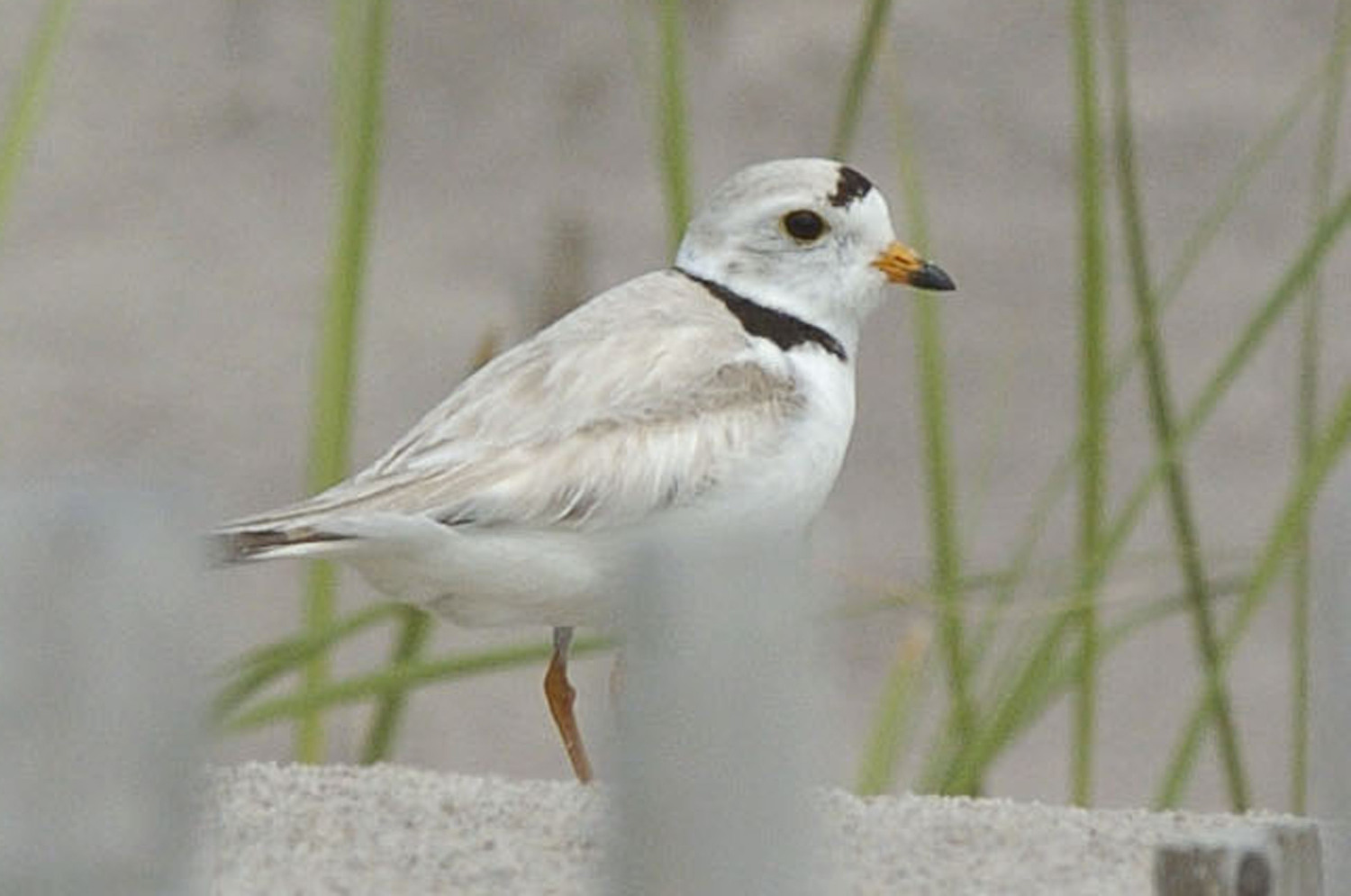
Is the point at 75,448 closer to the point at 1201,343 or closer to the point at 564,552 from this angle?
the point at 1201,343

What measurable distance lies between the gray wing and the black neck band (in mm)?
60

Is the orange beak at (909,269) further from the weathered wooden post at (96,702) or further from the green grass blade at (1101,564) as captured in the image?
the weathered wooden post at (96,702)

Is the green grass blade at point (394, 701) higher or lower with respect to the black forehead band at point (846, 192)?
lower

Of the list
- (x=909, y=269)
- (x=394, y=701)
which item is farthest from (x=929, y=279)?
(x=394, y=701)

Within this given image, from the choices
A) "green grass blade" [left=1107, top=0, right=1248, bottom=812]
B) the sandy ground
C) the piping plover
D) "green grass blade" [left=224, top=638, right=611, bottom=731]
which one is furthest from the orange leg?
the sandy ground

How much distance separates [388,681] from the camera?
2.38 meters

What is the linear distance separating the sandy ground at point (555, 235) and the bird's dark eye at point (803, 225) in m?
1.13

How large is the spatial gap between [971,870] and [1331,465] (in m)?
0.59

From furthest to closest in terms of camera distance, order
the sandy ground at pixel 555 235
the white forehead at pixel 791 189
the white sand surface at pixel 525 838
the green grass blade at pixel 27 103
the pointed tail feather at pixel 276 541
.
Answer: the sandy ground at pixel 555 235 < the white forehead at pixel 791 189 < the green grass blade at pixel 27 103 < the pointed tail feather at pixel 276 541 < the white sand surface at pixel 525 838

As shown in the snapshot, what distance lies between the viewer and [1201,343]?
13.0ft

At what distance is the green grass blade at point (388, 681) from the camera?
2.36m

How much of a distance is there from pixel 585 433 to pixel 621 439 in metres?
0.03

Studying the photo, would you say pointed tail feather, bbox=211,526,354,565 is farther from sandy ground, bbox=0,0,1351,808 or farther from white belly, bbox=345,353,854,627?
sandy ground, bbox=0,0,1351,808

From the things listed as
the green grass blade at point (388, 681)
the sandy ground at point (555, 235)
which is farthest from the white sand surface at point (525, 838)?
the sandy ground at point (555, 235)
